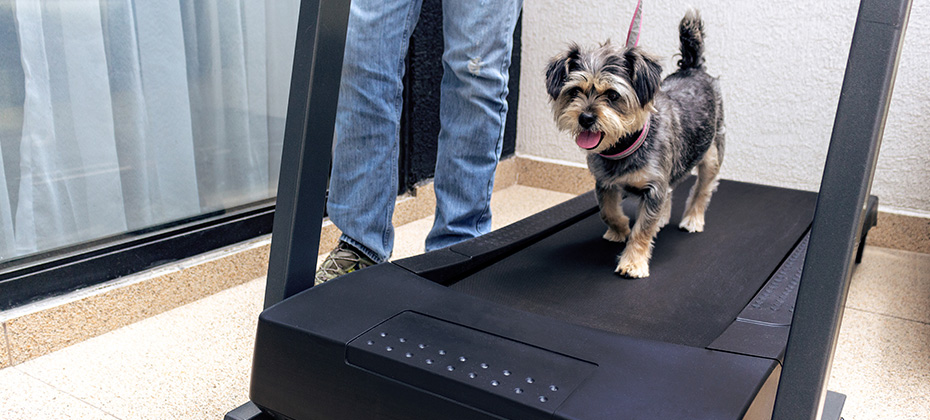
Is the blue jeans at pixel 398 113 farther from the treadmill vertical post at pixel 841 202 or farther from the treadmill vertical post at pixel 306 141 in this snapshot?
the treadmill vertical post at pixel 841 202

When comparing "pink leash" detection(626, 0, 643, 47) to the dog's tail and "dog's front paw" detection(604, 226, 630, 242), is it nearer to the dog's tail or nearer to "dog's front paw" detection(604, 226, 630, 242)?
the dog's tail

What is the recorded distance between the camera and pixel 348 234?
1443 millimetres

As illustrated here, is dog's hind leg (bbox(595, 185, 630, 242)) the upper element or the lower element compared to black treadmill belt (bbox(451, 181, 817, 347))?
upper

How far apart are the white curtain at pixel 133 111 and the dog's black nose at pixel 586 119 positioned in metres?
0.89

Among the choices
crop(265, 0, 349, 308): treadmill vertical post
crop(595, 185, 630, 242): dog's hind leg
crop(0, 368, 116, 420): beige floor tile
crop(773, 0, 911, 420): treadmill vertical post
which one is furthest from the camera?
crop(595, 185, 630, 242): dog's hind leg

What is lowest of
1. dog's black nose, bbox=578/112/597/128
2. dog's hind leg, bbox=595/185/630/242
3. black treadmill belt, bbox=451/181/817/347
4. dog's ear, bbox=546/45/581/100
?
black treadmill belt, bbox=451/181/817/347

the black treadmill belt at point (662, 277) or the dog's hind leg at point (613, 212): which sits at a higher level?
the dog's hind leg at point (613, 212)

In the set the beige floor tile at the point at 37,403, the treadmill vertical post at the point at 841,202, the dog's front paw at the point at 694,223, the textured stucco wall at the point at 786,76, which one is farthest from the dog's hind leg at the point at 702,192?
the beige floor tile at the point at 37,403

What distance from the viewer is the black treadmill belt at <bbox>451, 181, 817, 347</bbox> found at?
116cm

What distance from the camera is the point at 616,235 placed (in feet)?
5.24

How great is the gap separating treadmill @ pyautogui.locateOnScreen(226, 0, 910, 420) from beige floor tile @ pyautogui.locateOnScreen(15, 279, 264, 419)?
208 mm

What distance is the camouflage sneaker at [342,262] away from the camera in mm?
1435

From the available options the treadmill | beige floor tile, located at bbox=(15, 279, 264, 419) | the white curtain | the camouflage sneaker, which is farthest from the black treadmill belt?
the white curtain

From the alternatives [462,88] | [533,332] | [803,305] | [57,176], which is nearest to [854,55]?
[803,305]
